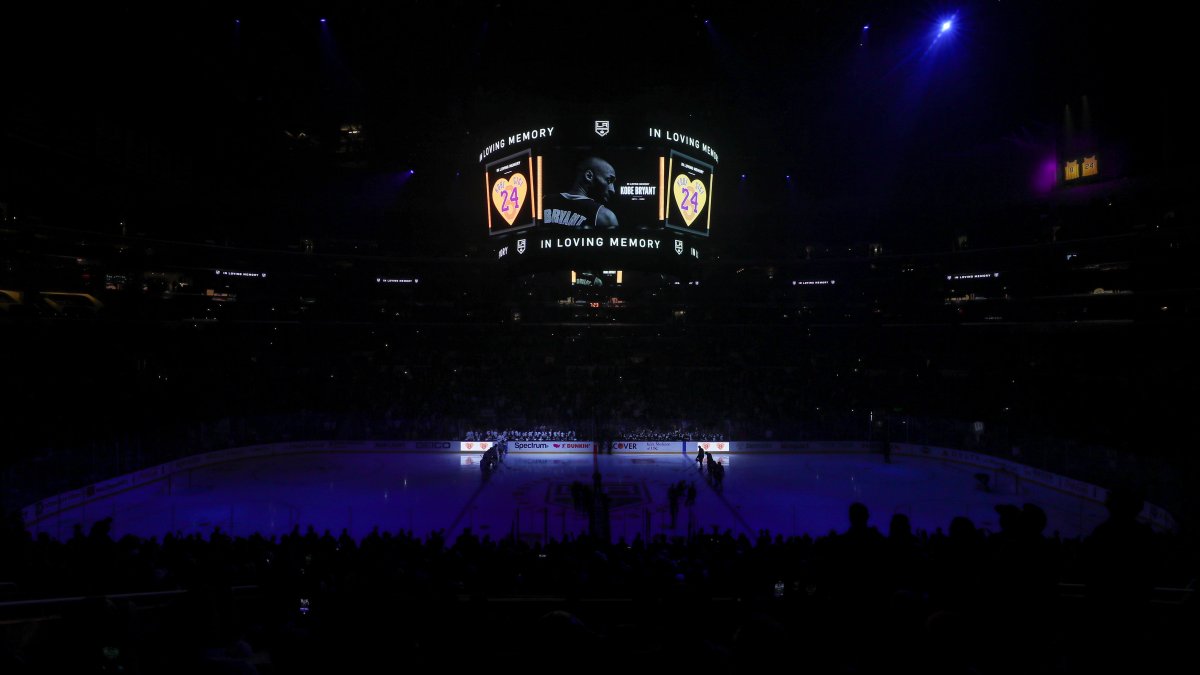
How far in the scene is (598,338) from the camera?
44156 mm

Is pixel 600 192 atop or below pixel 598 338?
atop

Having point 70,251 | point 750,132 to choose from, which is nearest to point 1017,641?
point 750,132

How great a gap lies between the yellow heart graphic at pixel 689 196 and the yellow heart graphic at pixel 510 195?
3629 mm

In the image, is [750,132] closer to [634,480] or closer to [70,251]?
[634,480]

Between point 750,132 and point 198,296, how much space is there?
3452 cm

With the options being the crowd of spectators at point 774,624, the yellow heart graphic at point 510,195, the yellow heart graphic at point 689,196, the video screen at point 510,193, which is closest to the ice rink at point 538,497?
the yellow heart graphic at point 689,196

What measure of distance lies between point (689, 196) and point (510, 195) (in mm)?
4430

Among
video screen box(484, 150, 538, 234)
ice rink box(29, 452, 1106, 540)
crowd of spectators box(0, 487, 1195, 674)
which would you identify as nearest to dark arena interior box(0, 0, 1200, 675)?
crowd of spectators box(0, 487, 1195, 674)

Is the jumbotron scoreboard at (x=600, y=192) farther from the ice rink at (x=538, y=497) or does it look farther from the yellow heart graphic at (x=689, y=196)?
the ice rink at (x=538, y=497)

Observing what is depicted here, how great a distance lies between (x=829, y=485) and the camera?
79.3ft

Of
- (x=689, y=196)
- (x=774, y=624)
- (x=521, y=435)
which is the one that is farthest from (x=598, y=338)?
(x=774, y=624)

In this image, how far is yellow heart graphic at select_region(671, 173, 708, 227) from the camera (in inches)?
552

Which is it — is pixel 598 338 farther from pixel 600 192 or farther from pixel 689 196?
pixel 600 192

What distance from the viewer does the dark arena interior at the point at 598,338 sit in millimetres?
3178
